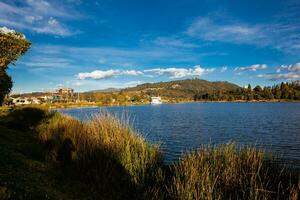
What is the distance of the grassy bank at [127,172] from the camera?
613 cm

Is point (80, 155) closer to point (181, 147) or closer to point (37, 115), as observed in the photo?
point (181, 147)

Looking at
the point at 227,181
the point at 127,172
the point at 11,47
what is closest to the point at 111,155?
the point at 127,172

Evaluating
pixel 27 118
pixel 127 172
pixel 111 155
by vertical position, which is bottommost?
pixel 127 172

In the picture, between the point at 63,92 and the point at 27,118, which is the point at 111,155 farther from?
the point at 63,92

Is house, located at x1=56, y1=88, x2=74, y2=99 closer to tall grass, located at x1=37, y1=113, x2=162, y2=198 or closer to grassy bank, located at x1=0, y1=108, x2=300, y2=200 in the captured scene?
tall grass, located at x1=37, y1=113, x2=162, y2=198

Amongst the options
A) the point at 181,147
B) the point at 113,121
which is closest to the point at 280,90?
the point at 181,147

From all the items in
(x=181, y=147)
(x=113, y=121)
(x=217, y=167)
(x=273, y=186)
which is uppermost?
(x=113, y=121)

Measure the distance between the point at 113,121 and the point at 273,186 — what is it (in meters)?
6.14

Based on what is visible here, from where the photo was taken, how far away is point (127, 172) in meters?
8.25

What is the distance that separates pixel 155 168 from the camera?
8641mm

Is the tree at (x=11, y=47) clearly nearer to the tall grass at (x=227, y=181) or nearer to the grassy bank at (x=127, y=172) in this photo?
the grassy bank at (x=127, y=172)

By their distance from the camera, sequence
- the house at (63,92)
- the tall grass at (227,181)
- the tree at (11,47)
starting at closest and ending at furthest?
the tall grass at (227,181), the tree at (11,47), the house at (63,92)

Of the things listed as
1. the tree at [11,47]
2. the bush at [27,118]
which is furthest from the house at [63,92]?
the tree at [11,47]

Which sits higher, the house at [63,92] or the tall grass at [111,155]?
the house at [63,92]
